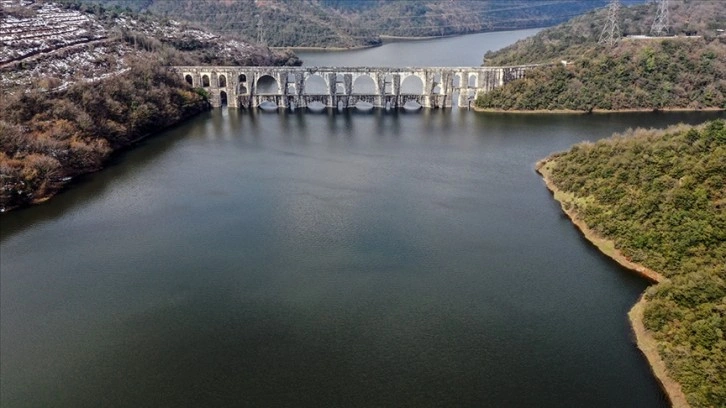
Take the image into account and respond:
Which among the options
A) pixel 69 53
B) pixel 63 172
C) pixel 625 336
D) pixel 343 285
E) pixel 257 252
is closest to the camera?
pixel 625 336

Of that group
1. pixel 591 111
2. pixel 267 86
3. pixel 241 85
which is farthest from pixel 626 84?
pixel 267 86

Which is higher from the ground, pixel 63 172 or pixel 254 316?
pixel 63 172

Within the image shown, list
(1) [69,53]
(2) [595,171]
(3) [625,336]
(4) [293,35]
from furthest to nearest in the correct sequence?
(4) [293,35] → (1) [69,53] → (2) [595,171] → (3) [625,336]

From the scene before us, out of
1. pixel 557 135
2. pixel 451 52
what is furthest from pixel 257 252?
pixel 451 52

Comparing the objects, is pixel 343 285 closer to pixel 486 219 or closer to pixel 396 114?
pixel 486 219

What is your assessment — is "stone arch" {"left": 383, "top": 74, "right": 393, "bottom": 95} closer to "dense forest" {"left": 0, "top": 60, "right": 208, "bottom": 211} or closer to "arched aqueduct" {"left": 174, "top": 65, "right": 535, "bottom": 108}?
"arched aqueduct" {"left": 174, "top": 65, "right": 535, "bottom": 108}

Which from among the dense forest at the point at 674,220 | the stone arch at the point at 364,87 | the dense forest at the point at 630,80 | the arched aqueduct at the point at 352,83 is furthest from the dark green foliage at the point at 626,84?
the dense forest at the point at 674,220

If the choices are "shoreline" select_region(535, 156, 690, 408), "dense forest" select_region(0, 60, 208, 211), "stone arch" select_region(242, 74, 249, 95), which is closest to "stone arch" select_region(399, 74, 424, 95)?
"stone arch" select_region(242, 74, 249, 95)
